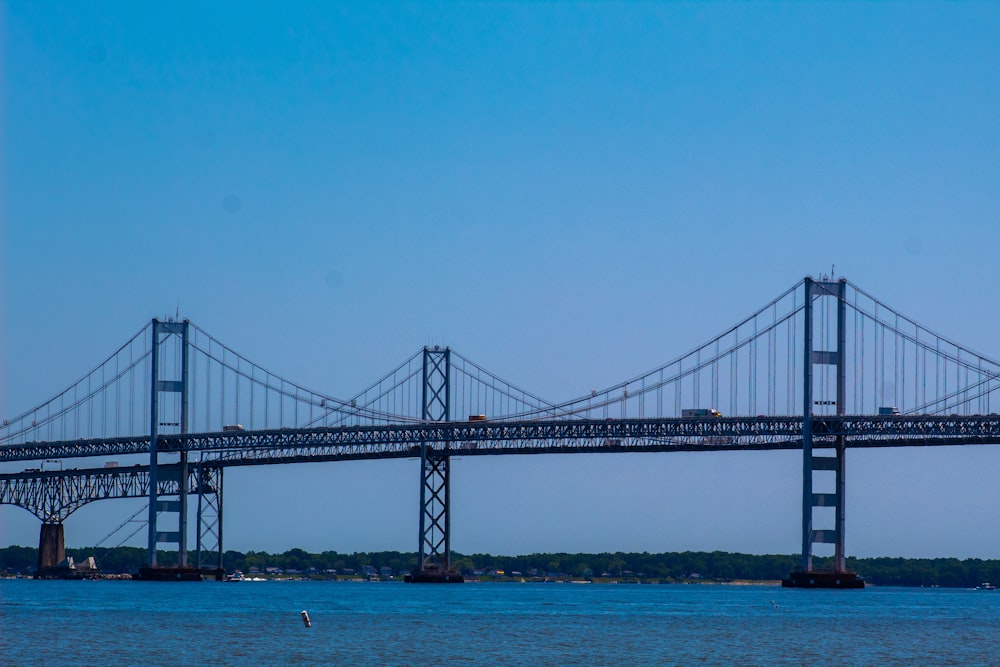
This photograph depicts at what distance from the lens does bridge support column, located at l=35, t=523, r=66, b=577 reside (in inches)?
4040

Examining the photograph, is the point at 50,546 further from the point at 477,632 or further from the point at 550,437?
the point at 477,632

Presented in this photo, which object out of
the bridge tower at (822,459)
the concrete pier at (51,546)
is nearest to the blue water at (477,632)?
the bridge tower at (822,459)

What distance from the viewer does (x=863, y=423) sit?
2840 inches

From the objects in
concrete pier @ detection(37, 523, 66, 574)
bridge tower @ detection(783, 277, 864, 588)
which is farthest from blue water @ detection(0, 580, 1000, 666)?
concrete pier @ detection(37, 523, 66, 574)

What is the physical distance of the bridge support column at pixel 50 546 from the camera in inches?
4040

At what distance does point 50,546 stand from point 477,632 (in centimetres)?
6390

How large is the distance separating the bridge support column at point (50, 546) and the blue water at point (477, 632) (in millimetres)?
33765

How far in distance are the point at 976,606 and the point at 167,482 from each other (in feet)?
131

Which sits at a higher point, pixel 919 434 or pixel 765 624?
pixel 919 434

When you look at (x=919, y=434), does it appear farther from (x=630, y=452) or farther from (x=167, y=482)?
(x=167, y=482)

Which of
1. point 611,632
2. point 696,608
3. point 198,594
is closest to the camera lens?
point 611,632

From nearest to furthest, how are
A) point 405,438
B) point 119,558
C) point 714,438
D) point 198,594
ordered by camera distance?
1. point 198,594
2. point 714,438
3. point 405,438
4. point 119,558

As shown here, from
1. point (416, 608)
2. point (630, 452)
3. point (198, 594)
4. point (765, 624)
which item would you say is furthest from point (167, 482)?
point (765, 624)

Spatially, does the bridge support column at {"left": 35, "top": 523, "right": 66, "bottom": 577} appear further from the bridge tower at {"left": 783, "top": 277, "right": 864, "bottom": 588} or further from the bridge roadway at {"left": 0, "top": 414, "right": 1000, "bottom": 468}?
the bridge tower at {"left": 783, "top": 277, "right": 864, "bottom": 588}
